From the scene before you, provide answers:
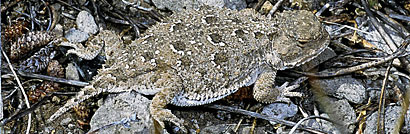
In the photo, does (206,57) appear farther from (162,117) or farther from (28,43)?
(28,43)

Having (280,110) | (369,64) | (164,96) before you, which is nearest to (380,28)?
(369,64)

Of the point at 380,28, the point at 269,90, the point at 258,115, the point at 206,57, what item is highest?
the point at 380,28

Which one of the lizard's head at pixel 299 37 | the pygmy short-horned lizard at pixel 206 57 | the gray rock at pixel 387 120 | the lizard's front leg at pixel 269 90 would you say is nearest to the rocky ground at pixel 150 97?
the gray rock at pixel 387 120

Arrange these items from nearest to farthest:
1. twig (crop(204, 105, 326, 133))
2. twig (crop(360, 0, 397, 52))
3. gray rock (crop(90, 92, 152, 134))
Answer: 1. gray rock (crop(90, 92, 152, 134))
2. twig (crop(204, 105, 326, 133))
3. twig (crop(360, 0, 397, 52))

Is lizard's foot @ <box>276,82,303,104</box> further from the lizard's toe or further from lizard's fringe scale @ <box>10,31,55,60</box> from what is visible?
lizard's fringe scale @ <box>10,31,55,60</box>

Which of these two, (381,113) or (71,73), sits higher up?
(381,113)

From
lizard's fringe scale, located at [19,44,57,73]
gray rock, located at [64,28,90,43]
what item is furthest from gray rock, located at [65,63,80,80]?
gray rock, located at [64,28,90,43]

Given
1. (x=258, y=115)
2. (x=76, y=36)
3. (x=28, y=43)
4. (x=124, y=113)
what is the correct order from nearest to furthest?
1. (x=124, y=113)
2. (x=258, y=115)
3. (x=28, y=43)
4. (x=76, y=36)

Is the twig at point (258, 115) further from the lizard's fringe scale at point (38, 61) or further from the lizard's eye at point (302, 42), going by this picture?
the lizard's fringe scale at point (38, 61)
